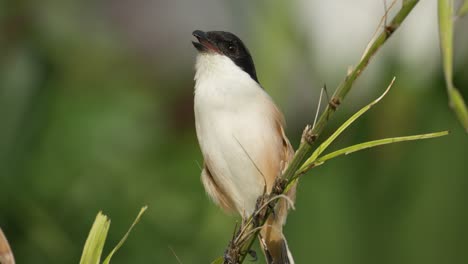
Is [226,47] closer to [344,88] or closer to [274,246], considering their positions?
[274,246]

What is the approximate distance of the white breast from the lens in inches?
73.4

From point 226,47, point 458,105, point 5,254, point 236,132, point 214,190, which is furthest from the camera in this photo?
point 226,47

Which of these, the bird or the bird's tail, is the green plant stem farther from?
the bird's tail

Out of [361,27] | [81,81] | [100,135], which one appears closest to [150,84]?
[81,81]

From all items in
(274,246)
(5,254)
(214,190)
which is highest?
(5,254)

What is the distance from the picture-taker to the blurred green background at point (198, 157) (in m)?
2.24

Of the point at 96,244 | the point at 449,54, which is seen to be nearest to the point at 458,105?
the point at 449,54

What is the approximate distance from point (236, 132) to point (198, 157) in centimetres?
80

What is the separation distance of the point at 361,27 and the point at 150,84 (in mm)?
1024

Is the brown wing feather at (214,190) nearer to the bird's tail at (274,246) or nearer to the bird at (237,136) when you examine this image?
the bird at (237,136)

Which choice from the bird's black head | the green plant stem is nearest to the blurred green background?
→ the bird's black head

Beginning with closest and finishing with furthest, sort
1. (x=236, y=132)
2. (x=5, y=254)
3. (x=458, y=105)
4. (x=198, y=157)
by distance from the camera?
1. (x=458, y=105)
2. (x=5, y=254)
3. (x=236, y=132)
4. (x=198, y=157)

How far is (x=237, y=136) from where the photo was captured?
1.86 metres

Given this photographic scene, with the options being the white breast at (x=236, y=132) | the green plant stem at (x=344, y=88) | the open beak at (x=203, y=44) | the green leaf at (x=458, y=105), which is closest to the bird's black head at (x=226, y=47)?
the open beak at (x=203, y=44)
